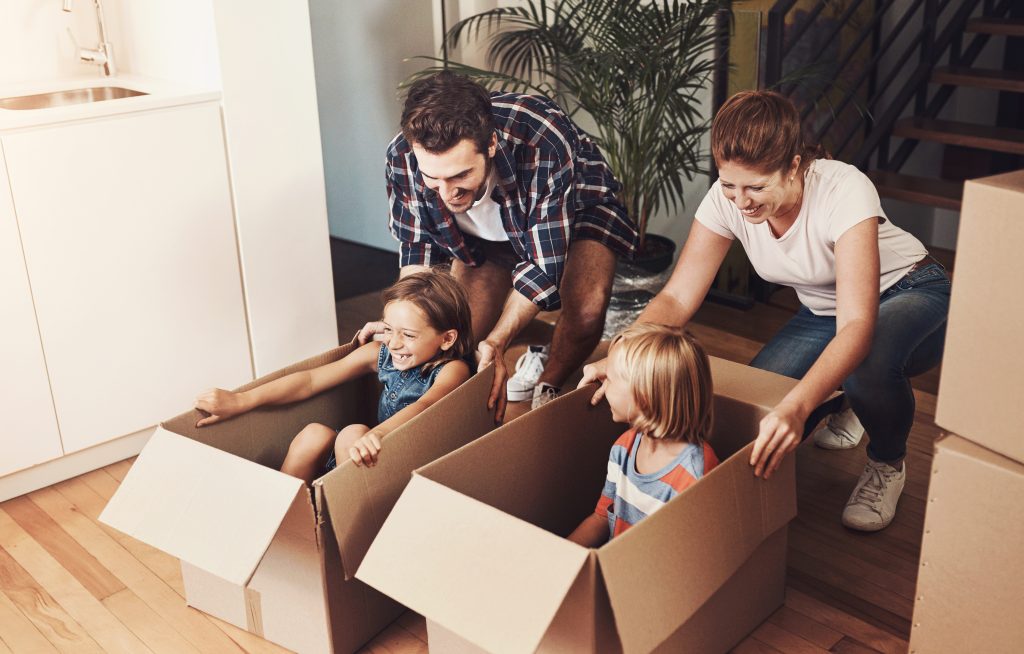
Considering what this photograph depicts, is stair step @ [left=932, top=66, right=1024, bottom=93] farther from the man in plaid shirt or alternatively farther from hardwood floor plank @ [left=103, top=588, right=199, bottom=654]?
hardwood floor plank @ [left=103, top=588, right=199, bottom=654]

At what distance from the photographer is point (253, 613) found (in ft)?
6.02

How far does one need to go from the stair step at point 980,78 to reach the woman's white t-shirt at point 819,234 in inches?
70.6

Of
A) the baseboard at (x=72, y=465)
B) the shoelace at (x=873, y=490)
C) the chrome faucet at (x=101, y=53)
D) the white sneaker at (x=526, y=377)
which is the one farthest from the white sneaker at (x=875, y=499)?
the chrome faucet at (x=101, y=53)

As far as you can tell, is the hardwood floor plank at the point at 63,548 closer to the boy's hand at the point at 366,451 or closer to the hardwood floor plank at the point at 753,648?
the boy's hand at the point at 366,451

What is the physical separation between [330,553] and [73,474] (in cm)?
112

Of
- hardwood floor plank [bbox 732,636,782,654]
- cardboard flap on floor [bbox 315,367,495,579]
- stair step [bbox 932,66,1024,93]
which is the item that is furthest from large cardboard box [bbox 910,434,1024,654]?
stair step [bbox 932,66,1024,93]

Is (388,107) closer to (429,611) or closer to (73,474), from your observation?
(73,474)

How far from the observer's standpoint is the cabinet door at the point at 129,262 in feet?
7.45

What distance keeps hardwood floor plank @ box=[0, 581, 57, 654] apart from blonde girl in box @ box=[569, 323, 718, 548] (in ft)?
3.31

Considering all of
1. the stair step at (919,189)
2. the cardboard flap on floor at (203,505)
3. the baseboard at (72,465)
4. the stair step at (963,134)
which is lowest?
the baseboard at (72,465)

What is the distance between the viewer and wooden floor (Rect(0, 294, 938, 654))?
183 centimetres

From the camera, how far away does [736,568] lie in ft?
5.10

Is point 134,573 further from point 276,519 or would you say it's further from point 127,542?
point 276,519

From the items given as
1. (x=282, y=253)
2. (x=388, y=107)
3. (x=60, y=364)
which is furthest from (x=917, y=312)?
(x=388, y=107)
